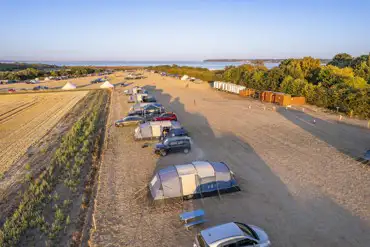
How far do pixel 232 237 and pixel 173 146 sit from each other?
33.9 ft

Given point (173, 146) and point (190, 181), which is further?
point (173, 146)


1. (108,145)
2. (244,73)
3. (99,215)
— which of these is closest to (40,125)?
(108,145)

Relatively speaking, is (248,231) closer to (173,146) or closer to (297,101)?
(173,146)

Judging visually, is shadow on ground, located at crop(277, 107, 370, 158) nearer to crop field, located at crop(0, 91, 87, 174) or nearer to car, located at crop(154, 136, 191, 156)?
car, located at crop(154, 136, 191, 156)

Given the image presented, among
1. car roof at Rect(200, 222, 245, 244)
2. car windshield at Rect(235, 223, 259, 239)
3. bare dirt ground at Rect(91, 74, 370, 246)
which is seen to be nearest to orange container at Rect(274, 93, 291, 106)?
bare dirt ground at Rect(91, 74, 370, 246)

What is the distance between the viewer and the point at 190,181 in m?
12.9

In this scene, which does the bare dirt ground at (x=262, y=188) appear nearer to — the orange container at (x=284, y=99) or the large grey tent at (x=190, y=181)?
the large grey tent at (x=190, y=181)

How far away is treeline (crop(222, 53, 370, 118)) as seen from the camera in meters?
31.0

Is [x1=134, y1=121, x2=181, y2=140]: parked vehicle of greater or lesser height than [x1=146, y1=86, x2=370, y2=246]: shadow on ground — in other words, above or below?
above

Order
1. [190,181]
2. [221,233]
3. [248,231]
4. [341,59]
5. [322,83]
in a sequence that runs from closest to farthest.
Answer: [221,233] < [248,231] < [190,181] < [322,83] < [341,59]

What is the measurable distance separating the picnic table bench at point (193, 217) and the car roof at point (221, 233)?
192 cm

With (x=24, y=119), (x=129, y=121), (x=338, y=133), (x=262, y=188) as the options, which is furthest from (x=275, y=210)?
(x=24, y=119)

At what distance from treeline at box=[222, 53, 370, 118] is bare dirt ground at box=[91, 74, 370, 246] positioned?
7041mm

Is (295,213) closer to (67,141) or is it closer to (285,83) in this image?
(67,141)
